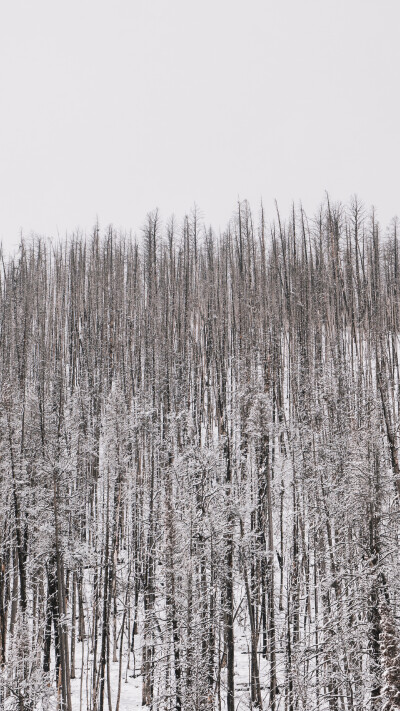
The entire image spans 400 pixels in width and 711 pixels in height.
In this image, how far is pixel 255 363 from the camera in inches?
1124

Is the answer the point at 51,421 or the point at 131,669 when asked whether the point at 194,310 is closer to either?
the point at 51,421

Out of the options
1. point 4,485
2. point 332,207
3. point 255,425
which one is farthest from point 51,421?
point 332,207

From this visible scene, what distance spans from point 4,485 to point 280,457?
11266mm

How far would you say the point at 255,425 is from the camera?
854 inches

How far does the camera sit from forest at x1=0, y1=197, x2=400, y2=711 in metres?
12.4

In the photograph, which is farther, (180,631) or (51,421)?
(51,421)

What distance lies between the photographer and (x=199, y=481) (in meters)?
17.1

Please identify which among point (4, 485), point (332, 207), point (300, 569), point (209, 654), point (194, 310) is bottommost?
point (209, 654)

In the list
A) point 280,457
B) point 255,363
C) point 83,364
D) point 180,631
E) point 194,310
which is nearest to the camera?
point 180,631

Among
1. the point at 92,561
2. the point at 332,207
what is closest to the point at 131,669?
the point at 92,561

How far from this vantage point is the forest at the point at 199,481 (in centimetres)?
1240

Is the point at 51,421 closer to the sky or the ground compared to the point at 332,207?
closer to the ground

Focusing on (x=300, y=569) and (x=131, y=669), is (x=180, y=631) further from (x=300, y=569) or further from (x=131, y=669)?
(x=131, y=669)

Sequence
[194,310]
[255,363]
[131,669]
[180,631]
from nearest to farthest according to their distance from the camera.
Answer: [180,631], [131,669], [255,363], [194,310]
